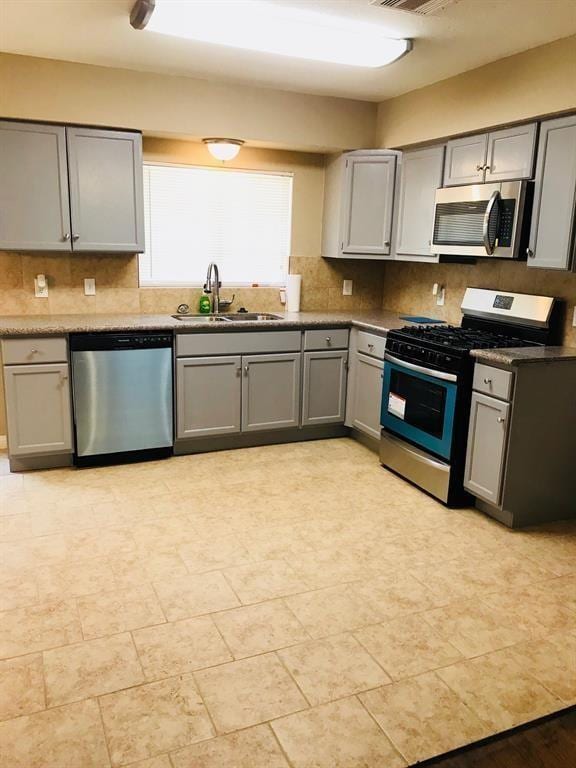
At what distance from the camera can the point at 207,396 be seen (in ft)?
14.1

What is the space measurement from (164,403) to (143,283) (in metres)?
1.03

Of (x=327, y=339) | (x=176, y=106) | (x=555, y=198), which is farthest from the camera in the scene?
(x=327, y=339)

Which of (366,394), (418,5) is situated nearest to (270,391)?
(366,394)

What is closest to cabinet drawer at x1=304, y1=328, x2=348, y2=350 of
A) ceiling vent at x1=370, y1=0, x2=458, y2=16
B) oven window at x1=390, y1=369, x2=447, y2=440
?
oven window at x1=390, y1=369, x2=447, y2=440

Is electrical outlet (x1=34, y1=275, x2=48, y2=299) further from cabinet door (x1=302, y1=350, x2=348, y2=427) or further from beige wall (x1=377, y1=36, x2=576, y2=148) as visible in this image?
beige wall (x1=377, y1=36, x2=576, y2=148)

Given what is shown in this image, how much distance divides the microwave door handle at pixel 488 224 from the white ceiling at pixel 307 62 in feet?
2.56

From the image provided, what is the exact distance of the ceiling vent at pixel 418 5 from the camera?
268 cm

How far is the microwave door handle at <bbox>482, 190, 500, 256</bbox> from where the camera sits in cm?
351

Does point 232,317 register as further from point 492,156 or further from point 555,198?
point 555,198

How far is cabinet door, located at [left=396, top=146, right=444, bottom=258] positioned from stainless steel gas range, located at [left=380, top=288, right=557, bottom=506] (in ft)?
1.78

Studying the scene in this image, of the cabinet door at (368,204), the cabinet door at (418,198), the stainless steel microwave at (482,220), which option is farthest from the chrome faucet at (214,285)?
the stainless steel microwave at (482,220)

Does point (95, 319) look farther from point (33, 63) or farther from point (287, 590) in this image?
point (287, 590)

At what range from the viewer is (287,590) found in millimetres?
2730

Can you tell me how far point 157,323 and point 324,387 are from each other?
4.40 ft
